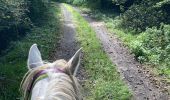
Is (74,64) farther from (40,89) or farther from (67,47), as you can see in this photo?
(67,47)

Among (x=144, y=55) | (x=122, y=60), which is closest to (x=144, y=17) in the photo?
(x=144, y=55)

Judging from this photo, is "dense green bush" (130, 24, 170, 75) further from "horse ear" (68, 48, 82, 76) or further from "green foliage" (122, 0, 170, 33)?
"horse ear" (68, 48, 82, 76)

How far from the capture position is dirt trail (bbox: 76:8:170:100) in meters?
7.52

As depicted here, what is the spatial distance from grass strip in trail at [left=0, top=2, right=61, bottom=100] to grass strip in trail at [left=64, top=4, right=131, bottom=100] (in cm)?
131

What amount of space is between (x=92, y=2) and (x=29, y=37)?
14487mm

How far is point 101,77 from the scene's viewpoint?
320 inches

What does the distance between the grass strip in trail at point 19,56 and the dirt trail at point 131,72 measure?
2022mm

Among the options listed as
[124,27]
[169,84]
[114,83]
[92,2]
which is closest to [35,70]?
[114,83]

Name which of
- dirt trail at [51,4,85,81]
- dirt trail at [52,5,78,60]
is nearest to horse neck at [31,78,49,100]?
dirt trail at [51,4,85,81]

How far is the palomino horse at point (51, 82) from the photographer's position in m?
1.49

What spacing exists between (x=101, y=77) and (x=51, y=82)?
21.6 feet

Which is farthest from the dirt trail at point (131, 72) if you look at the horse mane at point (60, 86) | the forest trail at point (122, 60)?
the horse mane at point (60, 86)

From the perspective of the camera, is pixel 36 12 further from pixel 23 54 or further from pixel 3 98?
pixel 3 98

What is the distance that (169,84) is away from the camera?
26.6 ft
